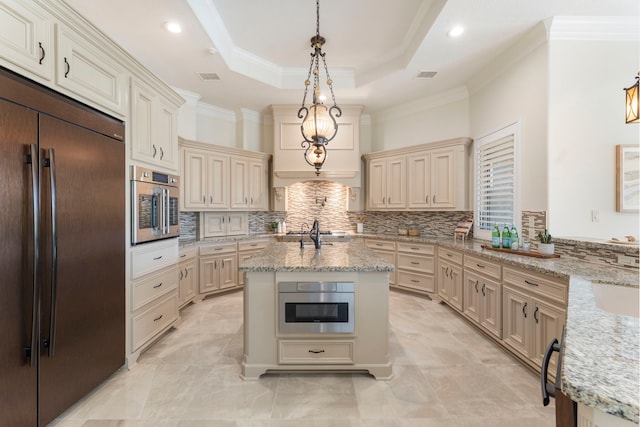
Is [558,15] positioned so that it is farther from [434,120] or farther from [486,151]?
[434,120]

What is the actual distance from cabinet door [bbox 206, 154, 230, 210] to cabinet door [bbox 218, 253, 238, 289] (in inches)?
31.5

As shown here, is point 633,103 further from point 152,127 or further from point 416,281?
point 152,127

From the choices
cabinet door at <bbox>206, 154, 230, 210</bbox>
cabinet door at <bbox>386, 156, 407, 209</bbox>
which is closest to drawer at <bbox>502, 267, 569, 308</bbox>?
cabinet door at <bbox>386, 156, 407, 209</bbox>

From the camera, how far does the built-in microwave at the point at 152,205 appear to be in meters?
2.45

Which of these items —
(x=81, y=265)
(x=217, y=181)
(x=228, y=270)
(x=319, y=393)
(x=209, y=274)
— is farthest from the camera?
(x=217, y=181)


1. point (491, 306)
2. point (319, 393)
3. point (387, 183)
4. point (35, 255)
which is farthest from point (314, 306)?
point (387, 183)

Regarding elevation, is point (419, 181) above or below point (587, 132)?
below

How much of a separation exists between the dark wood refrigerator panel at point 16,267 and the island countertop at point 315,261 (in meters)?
1.20

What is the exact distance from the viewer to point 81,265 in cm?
193

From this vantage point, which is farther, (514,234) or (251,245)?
(251,245)

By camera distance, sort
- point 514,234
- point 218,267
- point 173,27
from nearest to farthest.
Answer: point 173,27, point 514,234, point 218,267

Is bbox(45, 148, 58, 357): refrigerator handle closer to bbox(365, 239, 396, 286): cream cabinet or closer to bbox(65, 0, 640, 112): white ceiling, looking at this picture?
bbox(65, 0, 640, 112): white ceiling

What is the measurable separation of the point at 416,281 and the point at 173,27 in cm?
435

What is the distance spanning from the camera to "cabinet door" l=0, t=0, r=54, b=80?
149cm
